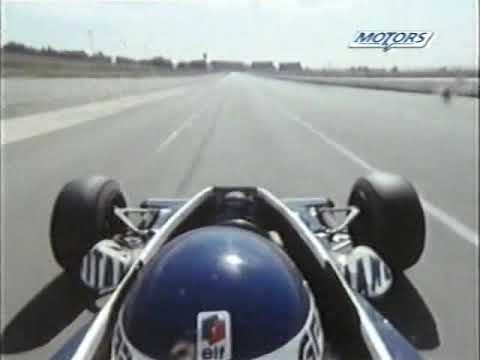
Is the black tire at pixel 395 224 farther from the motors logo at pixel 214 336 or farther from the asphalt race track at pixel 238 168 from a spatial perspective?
the motors logo at pixel 214 336

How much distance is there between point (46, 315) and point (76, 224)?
76 centimetres

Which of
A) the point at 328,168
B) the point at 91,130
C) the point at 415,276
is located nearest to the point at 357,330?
the point at 415,276

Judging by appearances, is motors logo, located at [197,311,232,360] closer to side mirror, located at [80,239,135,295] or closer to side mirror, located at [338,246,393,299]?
side mirror, located at [338,246,393,299]

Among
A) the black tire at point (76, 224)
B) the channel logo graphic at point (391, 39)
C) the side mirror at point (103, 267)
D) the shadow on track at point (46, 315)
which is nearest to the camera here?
the channel logo graphic at point (391, 39)

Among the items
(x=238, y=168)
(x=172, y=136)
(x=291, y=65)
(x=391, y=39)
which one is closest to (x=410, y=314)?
(x=291, y=65)

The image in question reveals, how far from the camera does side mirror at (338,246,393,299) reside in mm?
4555

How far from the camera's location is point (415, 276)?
584 centimetres

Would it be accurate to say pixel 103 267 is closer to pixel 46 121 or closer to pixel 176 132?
pixel 176 132

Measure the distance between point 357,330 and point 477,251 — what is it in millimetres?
4358

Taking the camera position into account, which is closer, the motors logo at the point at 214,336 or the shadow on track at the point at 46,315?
the motors logo at the point at 214,336

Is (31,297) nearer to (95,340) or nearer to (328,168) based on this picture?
(95,340)

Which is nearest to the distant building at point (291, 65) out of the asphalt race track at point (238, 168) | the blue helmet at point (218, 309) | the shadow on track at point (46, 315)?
the asphalt race track at point (238, 168)

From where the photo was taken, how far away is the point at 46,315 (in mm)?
4977

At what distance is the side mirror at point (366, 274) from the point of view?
14.9ft
